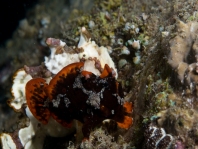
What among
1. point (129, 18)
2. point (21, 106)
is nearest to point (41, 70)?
point (21, 106)

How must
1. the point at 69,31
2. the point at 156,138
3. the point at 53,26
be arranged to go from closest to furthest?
the point at 156,138 → the point at 69,31 → the point at 53,26

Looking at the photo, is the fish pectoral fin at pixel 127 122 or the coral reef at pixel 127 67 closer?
the coral reef at pixel 127 67

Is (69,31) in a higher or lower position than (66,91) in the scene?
higher

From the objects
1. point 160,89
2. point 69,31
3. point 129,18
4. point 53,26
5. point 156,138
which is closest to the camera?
point 156,138

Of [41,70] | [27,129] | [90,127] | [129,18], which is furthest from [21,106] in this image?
[129,18]

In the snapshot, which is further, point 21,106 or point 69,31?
point 69,31

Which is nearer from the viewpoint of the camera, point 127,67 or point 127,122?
point 127,122

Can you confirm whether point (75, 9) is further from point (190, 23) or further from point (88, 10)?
point (190, 23)

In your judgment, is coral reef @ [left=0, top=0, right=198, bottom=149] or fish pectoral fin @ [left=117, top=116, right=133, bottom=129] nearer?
coral reef @ [left=0, top=0, right=198, bottom=149]

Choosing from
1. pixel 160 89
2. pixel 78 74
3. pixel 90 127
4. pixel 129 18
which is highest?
pixel 129 18

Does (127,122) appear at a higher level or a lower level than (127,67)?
lower
